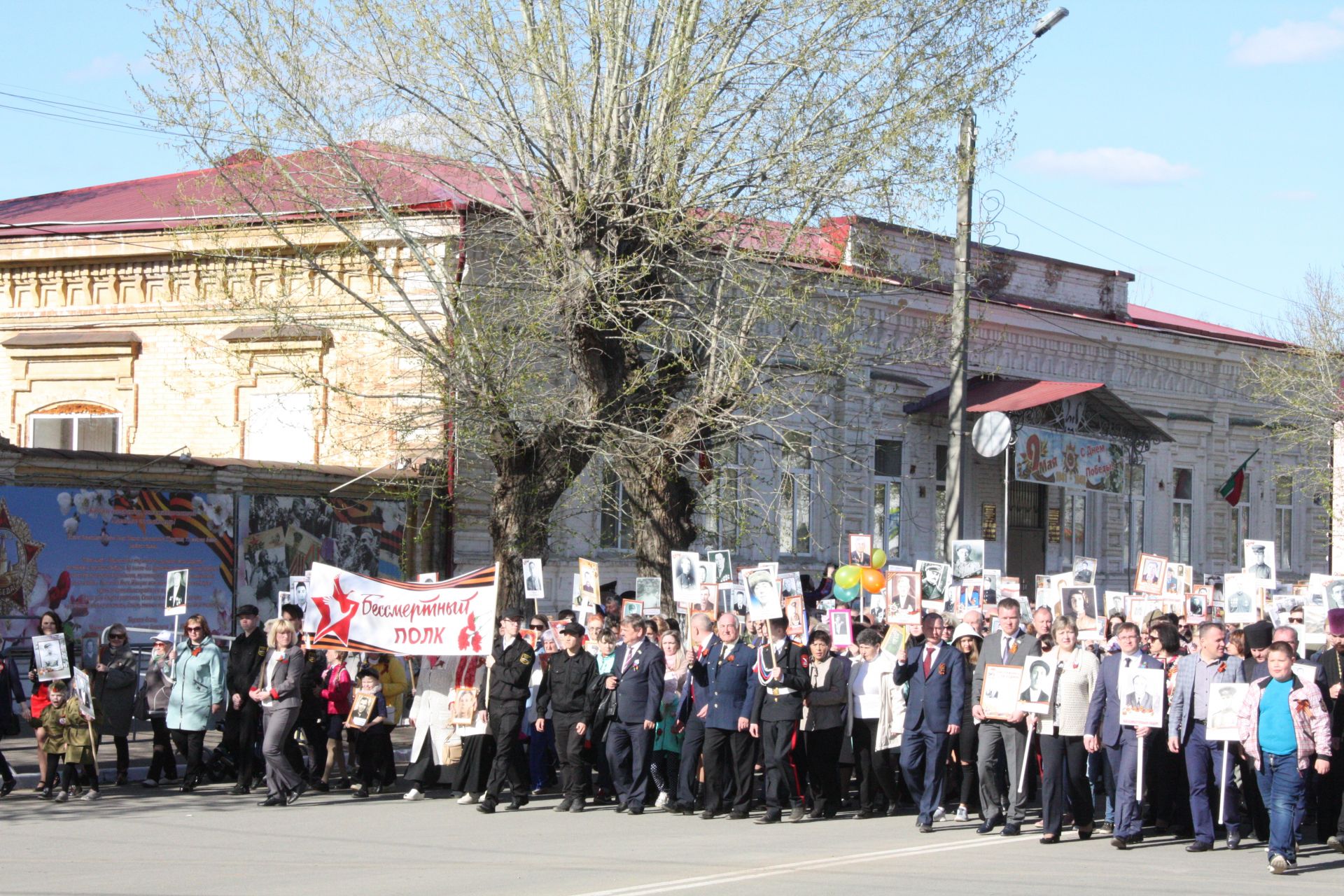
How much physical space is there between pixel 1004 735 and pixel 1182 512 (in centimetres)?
2461

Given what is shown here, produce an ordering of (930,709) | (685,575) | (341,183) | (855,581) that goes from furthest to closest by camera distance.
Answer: (855,581)
(341,183)
(685,575)
(930,709)

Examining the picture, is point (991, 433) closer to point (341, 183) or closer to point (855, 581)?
point (855, 581)

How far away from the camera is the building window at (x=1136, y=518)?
109 feet

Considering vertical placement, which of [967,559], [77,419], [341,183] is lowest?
[967,559]

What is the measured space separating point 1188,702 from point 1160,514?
23817 mm

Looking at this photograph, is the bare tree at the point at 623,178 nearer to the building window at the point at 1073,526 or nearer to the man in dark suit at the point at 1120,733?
the man in dark suit at the point at 1120,733

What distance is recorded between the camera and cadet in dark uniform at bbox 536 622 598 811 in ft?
47.0

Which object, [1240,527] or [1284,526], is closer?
[1240,527]

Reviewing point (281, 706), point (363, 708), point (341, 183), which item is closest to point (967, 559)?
point (363, 708)

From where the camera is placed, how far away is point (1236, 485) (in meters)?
35.2

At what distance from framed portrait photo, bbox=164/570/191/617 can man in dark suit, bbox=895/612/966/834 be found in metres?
7.73

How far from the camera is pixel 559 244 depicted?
1844 centimetres

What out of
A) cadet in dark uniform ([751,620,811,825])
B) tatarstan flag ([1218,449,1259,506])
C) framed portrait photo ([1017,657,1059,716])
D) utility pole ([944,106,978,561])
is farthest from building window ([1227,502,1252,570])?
framed portrait photo ([1017,657,1059,716])

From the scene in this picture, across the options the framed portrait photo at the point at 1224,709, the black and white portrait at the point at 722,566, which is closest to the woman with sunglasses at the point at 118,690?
the black and white portrait at the point at 722,566
